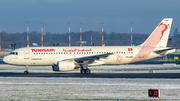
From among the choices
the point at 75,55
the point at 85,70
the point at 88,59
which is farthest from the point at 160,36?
the point at 75,55

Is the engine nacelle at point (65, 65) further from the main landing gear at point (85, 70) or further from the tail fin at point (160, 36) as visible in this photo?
the tail fin at point (160, 36)

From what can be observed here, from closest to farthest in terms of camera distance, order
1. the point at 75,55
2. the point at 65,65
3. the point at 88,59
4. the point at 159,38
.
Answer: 1. the point at 65,65
2. the point at 88,59
3. the point at 75,55
4. the point at 159,38

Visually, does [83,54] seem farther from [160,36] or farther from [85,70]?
[160,36]

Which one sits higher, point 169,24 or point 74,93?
point 169,24

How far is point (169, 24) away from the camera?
1549 inches

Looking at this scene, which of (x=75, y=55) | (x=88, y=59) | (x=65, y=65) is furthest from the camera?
(x=75, y=55)

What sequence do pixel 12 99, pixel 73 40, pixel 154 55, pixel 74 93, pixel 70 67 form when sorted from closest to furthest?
pixel 12 99, pixel 74 93, pixel 70 67, pixel 154 55, pixel 73 40

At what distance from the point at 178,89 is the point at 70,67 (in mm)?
16617

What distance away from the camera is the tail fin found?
38812 millimetres

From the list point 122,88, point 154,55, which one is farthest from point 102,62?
point 122,88

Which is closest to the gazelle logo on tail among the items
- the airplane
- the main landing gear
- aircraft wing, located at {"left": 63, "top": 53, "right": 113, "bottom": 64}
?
the airplane

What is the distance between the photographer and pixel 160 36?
3897 centimetres

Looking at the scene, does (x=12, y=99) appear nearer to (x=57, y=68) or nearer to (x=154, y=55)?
(x=57, y=68)

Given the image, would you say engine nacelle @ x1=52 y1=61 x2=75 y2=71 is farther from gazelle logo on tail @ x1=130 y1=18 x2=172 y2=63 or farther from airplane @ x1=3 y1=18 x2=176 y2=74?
gazelle logo on tail @ x1=130 y1=18 x2=172 y2=63
